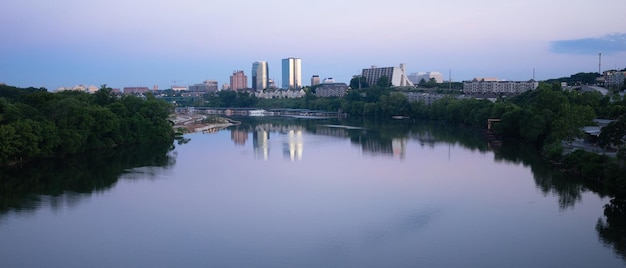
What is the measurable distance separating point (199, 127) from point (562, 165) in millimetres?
10500

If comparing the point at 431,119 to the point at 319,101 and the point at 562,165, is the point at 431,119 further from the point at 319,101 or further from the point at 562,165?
the point at 562,165

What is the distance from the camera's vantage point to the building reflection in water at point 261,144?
9.31m

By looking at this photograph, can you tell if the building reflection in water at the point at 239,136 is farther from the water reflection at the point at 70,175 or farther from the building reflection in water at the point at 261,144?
the water reflection at the point at 70,175

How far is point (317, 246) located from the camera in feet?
13.6

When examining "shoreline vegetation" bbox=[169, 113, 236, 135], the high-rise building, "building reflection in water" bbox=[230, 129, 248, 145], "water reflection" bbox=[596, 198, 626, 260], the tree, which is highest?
the high-rise building

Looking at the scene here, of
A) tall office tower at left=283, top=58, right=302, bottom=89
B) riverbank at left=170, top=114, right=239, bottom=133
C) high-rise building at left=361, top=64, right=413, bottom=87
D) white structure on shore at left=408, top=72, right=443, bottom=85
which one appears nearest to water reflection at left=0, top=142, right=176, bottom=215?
riverbank at left=170, top=114, right=239, bottom=133

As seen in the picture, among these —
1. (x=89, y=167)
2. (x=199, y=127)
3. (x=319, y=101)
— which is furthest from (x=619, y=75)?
(x=89, y=167)

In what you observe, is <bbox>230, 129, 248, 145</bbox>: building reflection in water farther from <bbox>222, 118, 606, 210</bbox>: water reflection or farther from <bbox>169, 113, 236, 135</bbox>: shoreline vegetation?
<bbox>169, 113, 236, 135</bbox>: shoreline vegetation

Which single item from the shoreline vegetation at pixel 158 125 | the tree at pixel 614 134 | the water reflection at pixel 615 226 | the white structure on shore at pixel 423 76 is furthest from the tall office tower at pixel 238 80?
the water reflection at pixel 615 226

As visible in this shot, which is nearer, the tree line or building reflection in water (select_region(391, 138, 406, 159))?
the tree line

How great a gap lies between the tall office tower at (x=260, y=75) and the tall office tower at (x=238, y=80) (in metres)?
1.35

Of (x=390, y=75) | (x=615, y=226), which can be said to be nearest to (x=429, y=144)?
(x=615, y=226)

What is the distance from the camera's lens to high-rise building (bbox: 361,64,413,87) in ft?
103

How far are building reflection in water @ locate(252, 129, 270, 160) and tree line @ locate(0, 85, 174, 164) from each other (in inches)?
66.4
